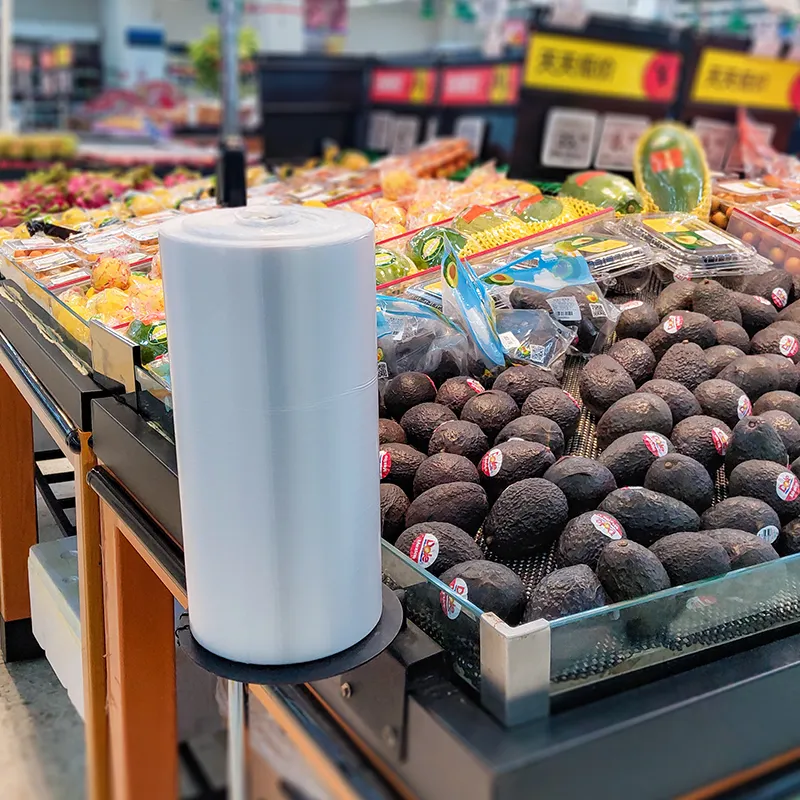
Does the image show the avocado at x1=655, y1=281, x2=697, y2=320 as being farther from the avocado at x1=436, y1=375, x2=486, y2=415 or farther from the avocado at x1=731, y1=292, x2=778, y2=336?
the avocado at x1=436, y1=375, x2=486, y2=415

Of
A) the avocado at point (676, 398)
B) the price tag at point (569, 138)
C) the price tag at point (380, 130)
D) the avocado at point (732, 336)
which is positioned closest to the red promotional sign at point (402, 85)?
the price tag at point (380, 130)

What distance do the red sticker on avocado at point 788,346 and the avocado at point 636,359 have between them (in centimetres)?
21

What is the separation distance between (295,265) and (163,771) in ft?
3.81

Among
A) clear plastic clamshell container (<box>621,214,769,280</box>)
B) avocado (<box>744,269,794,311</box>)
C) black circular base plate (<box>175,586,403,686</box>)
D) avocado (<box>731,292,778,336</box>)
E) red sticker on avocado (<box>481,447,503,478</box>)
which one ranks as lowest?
black circular base plate (<box>175,586,403,686</box>)

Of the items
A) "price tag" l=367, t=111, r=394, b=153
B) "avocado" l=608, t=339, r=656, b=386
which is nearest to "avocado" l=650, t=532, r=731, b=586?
"avocado" l=608, t=339, r=656, b=386

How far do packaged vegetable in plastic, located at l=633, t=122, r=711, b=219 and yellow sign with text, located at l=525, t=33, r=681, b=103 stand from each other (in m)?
2.30

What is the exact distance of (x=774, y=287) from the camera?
1644 mm

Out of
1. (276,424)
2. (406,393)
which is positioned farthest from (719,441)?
(276,424)

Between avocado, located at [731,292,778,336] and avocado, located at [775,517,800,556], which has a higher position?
avocado, located at [731,292,778,336]

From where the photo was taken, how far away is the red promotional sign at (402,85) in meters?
5.77

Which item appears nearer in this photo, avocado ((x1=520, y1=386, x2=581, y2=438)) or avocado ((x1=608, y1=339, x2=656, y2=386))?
avocado ((x1=520, y1=386, x2=581, y2=438))

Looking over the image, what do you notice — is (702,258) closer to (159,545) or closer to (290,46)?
(159,545)

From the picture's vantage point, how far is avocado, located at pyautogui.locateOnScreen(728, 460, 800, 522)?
3.65 feet

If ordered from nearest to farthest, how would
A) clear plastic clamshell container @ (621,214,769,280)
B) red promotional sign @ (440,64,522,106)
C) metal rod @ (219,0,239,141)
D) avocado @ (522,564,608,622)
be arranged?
avocado @ (522,564,608,622), clear plastic clamshell container @ (621,214,769,280), red promotional sign @ (440,64,522,106), metal rod @ (219,0,239,141)
